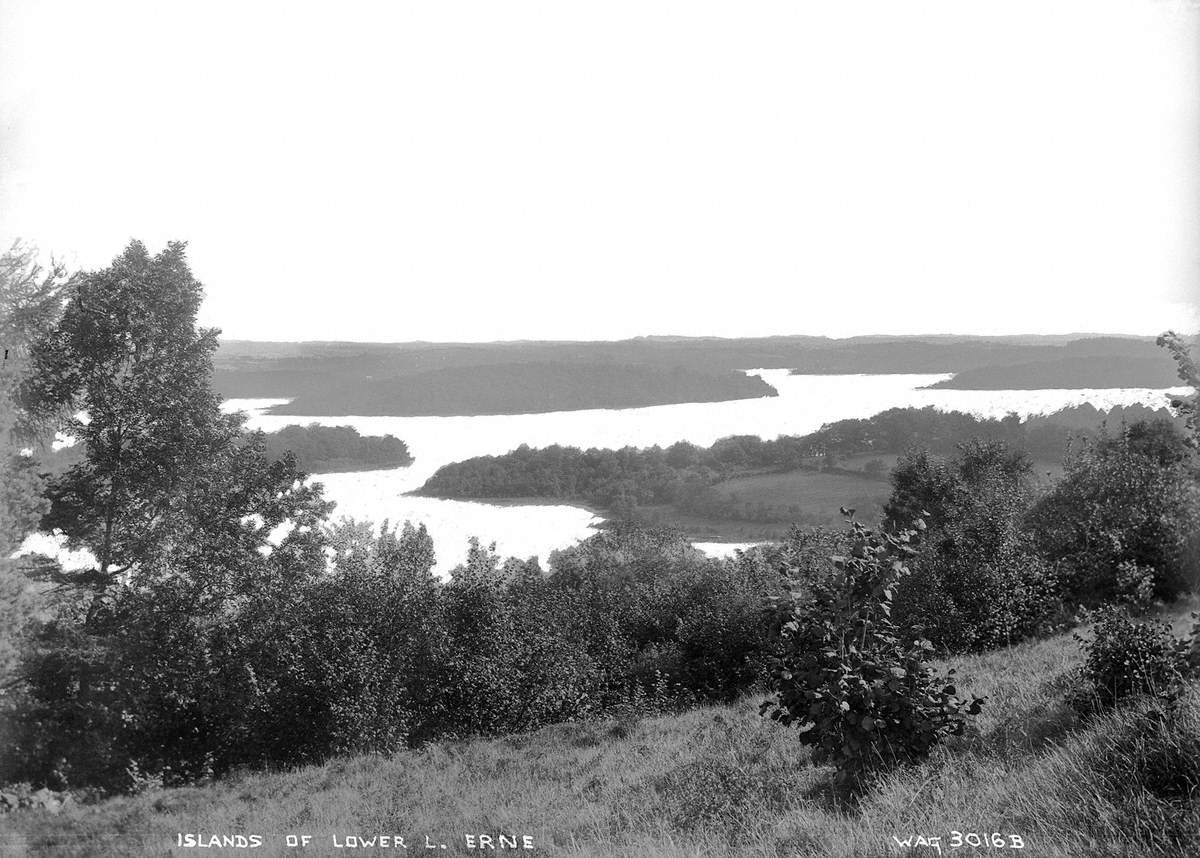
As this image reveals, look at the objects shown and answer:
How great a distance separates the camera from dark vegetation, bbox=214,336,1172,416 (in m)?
15.7

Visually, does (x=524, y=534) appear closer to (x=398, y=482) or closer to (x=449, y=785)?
(x=398, y=482)

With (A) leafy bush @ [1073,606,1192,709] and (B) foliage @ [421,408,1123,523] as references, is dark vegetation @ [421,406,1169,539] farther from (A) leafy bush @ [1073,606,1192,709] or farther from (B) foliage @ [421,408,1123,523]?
(A) leafy bush @ [1073,606,1192,709]

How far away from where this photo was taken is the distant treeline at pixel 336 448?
1465 centimetres

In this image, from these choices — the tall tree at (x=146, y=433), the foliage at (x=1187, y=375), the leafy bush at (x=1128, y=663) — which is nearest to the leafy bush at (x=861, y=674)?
the leafy bush at (x=1128, y=663)

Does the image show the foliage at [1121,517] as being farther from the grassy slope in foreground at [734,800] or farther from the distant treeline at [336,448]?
the distant treeline at [336,448]

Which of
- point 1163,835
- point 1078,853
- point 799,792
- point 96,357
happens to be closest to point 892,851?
point 1078,853

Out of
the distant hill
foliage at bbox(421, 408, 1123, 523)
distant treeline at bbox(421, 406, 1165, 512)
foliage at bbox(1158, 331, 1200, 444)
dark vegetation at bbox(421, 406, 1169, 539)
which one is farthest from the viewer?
dark vegetation at bbox(421, 406, 1169, 539)

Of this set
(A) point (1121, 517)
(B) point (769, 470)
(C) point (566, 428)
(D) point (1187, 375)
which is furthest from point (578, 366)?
(D) point (1187, 375)

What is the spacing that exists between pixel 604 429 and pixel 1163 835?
1597 centimetres

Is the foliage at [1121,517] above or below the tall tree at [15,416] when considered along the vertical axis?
below

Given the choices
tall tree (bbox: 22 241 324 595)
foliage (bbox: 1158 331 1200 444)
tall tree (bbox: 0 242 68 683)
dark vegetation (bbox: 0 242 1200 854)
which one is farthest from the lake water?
foliage (bbox: 1158 331 1200 444)

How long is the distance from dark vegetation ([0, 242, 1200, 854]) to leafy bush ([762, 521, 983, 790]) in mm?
25

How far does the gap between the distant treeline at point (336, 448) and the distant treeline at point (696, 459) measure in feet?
3.49

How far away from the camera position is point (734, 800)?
618 centimetres
